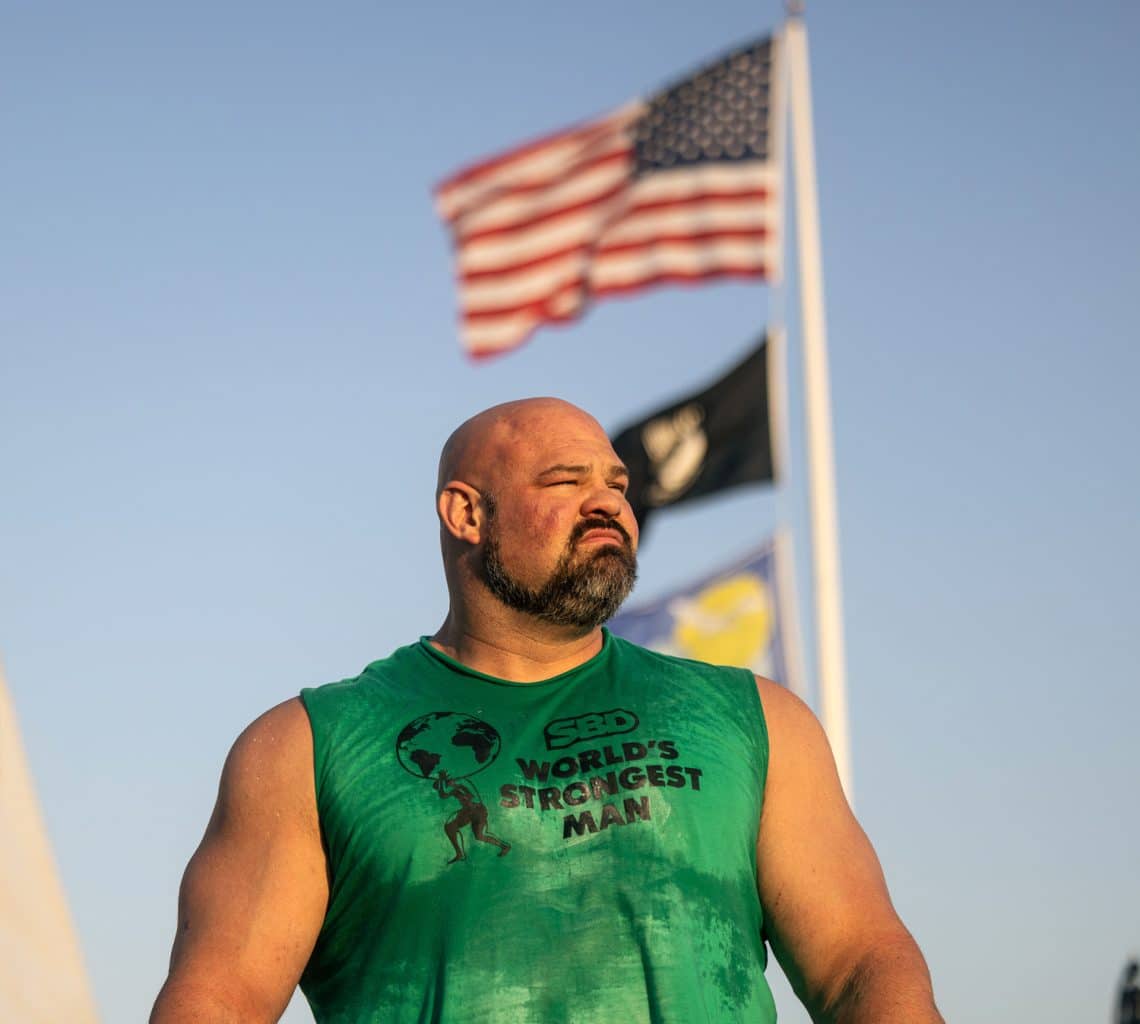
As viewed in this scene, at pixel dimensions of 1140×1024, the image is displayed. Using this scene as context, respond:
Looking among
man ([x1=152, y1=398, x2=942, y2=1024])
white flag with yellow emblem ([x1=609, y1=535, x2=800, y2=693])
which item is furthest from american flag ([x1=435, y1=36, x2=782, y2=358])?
man ([x1=152, y1=398, x2=942, y2=1024])

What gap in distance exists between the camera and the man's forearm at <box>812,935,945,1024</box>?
4.27 m

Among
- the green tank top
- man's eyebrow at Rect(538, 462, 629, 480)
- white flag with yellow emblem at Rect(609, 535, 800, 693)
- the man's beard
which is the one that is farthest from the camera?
white flag with yellow emblem at Rect(609, 535, 800, 693)

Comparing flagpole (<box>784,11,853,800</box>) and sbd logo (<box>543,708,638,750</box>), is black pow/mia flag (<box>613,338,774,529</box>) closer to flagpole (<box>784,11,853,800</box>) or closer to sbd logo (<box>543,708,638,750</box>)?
flagpole (<box>784,11,853,800</box>)

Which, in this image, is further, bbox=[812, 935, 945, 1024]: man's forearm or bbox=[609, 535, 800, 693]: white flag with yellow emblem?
bbox=[609, 535, 800, 693]: white flag with yellow emblem

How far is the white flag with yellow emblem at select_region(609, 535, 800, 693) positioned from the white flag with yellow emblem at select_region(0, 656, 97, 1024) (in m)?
9.38

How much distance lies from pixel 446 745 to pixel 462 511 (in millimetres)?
672

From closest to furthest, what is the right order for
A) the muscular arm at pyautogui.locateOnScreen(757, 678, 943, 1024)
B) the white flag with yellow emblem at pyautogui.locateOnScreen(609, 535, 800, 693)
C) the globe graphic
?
the muscular arm at pyautogui.locateOnScreen(757, 678, 943, 1024) < the globe graphic < the white flag with yellow emblem at pyautogui.locateOnScreen(609, 535, 800, 693)

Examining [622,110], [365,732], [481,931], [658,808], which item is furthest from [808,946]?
[622,110]

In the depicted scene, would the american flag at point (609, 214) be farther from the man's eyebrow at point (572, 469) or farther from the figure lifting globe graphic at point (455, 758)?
the figure lifting globe graphic at point (455, 758)

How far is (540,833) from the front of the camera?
439cm

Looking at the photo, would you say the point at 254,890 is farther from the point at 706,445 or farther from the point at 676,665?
the point at 706,445

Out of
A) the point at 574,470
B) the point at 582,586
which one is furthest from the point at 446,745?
the point at 574,470

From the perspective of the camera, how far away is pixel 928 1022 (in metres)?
4.25

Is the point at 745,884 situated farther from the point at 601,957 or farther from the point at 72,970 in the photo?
the point at 72,970
